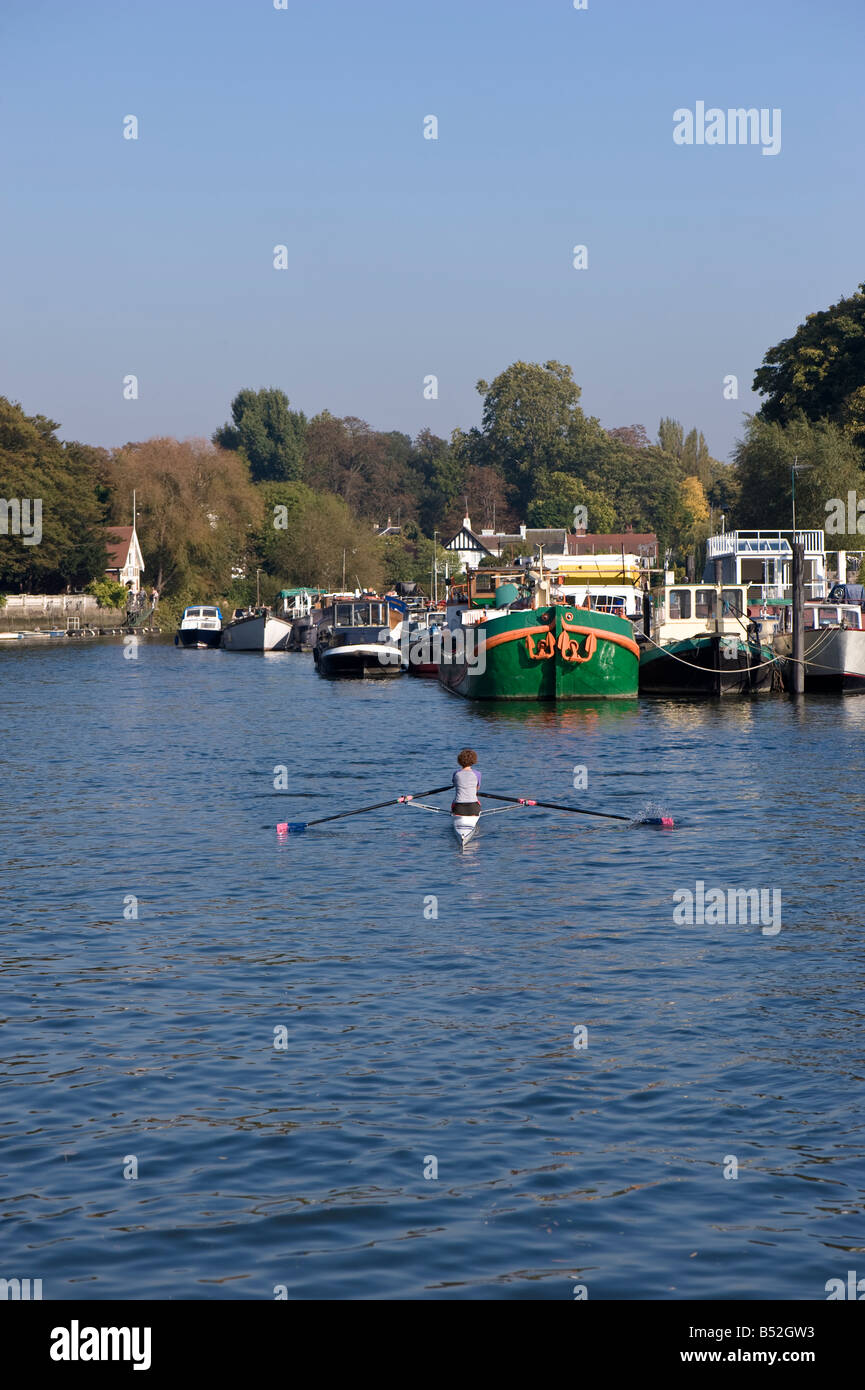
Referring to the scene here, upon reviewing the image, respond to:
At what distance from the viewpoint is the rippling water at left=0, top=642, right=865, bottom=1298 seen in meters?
9.60

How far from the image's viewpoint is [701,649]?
1962 inches

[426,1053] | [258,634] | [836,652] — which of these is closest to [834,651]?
[836,652]

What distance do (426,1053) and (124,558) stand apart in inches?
4648

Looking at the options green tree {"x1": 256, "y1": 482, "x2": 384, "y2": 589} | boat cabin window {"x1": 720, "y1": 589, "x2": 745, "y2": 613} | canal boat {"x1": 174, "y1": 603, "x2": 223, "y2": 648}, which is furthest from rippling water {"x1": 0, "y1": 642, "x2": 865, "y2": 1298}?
green tree {"x1": 256, "y1": 482, "x2": 384, "y2": 589}

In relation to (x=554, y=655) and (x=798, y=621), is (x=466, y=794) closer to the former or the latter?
(x=554, y=655)

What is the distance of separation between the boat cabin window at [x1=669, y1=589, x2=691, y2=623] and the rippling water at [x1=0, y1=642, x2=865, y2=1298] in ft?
79.3

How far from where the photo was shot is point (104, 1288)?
909 cm

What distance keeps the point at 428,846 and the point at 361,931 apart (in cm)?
600

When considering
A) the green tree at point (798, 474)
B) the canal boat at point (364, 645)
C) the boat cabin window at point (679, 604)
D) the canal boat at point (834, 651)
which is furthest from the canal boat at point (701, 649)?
the green tree at point (798, 474)

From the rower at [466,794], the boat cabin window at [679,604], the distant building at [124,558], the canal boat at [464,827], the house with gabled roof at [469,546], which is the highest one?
the house with gabled roof at [469,546]

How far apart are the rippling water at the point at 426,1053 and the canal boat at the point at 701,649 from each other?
21332 millimetres

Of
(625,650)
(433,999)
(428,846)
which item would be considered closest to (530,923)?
(433,999)

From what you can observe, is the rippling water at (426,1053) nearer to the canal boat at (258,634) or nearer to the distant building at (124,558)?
the canal boat at (258,634)

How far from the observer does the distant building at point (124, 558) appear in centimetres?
12475
